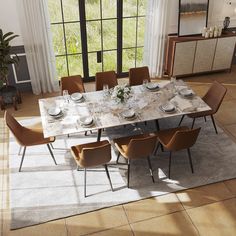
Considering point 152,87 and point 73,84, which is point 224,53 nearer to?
point 152,87

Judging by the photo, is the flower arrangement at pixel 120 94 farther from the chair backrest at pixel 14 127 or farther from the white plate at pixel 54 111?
the chair backrest at pixel 14 127

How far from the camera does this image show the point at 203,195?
14.6 ft

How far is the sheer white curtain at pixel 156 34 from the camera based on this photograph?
6.54 metres

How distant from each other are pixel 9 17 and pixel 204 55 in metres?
4.20

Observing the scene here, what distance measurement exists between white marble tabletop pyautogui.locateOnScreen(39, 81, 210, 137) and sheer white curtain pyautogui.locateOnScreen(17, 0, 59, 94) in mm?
1707

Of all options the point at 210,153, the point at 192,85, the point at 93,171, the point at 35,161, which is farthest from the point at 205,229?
the point at 192,85

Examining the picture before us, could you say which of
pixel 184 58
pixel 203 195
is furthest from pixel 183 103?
pixel 184 58

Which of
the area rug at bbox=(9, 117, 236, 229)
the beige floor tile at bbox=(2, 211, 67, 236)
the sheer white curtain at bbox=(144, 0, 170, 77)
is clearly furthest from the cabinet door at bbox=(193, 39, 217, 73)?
the beige floor tile at bbox=(2, 211, 67, 236)

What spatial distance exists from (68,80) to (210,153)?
2.73 meters

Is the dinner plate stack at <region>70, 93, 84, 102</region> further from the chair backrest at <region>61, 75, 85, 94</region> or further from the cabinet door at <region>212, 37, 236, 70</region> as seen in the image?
the cabinet door at <region>212, 37, 236, 70</region>

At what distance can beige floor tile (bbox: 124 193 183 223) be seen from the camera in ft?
13.8

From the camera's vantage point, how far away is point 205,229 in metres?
4.01

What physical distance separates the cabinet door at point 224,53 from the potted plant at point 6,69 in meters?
4.37

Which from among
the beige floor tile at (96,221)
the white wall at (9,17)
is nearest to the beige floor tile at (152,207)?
the beige floor tile at (96,221)
